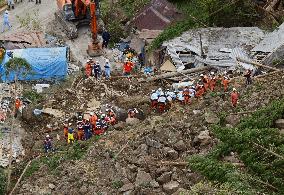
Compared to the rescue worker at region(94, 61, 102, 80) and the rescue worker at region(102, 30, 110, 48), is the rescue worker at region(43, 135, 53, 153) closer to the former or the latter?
the rescue worker at region(94, 61, 102, 80)

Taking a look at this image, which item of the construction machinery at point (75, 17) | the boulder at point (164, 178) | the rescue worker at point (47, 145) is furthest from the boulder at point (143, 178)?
the construction machinery at point (75, 17)

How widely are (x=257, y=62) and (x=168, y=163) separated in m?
8.58

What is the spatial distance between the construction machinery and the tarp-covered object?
2006 millimetres

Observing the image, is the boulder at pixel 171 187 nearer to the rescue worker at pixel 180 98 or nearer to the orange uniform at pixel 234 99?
the orange uniform at pixel 234 99

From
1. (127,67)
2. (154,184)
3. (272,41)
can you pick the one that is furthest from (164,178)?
(272,41)

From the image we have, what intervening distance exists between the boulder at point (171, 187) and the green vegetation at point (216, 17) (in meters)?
12.1

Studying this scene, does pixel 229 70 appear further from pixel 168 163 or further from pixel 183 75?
pixel 168 163

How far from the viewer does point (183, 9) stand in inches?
1174

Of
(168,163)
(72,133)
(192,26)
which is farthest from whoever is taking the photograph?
(192,26)

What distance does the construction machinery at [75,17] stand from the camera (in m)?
27.9

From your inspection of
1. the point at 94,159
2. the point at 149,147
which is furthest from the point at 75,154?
the point at 149,147

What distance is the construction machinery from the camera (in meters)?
27.9

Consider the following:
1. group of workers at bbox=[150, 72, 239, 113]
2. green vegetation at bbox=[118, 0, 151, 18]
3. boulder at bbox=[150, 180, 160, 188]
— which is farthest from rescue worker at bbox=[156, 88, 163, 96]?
green vegetation at bbox=[118, 0, 151, 18]

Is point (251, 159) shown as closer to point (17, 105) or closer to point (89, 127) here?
point (89, 127)
